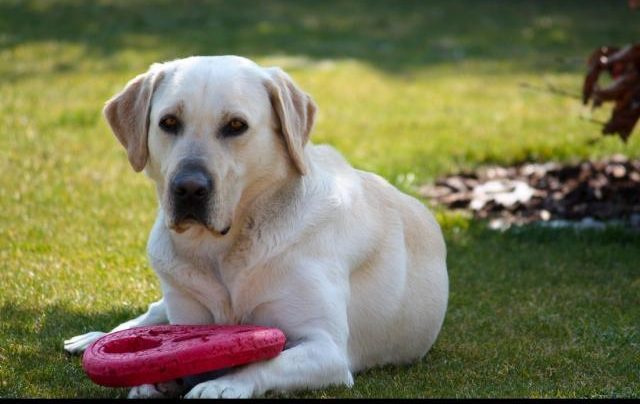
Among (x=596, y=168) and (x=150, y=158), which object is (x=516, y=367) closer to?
(x=150, y=158)

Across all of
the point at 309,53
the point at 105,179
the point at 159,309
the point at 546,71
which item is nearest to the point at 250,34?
the point at 309,53

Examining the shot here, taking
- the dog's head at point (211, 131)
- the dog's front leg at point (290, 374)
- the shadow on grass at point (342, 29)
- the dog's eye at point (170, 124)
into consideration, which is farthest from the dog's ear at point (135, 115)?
the shadow on grass at point (342, 29)

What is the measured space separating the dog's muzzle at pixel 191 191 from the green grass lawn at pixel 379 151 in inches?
29.4

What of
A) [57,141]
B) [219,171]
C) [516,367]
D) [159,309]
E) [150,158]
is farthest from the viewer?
Answer: [57,141]

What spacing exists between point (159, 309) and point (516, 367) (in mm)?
1673

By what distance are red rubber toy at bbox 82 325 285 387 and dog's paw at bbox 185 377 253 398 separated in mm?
57

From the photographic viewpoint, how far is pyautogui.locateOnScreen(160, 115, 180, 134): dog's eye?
4469 mm

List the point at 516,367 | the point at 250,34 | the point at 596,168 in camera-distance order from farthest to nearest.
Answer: the point at 250,34 → the point at 596,168 → the point at 516,367

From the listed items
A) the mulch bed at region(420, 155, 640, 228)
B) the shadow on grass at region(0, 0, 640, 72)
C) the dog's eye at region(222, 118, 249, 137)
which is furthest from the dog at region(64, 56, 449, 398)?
the shadow on grass at region(0, 0, 640, 72)

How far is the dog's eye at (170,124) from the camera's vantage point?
176 inches

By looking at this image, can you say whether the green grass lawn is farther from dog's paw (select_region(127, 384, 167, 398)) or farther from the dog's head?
the dog's head

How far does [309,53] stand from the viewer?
1499 cm

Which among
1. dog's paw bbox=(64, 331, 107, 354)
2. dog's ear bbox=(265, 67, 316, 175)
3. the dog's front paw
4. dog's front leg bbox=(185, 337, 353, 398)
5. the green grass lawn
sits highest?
dog's ear bbox=(265, 67, 316, 175)

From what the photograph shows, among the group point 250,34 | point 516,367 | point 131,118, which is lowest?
point 250,34
